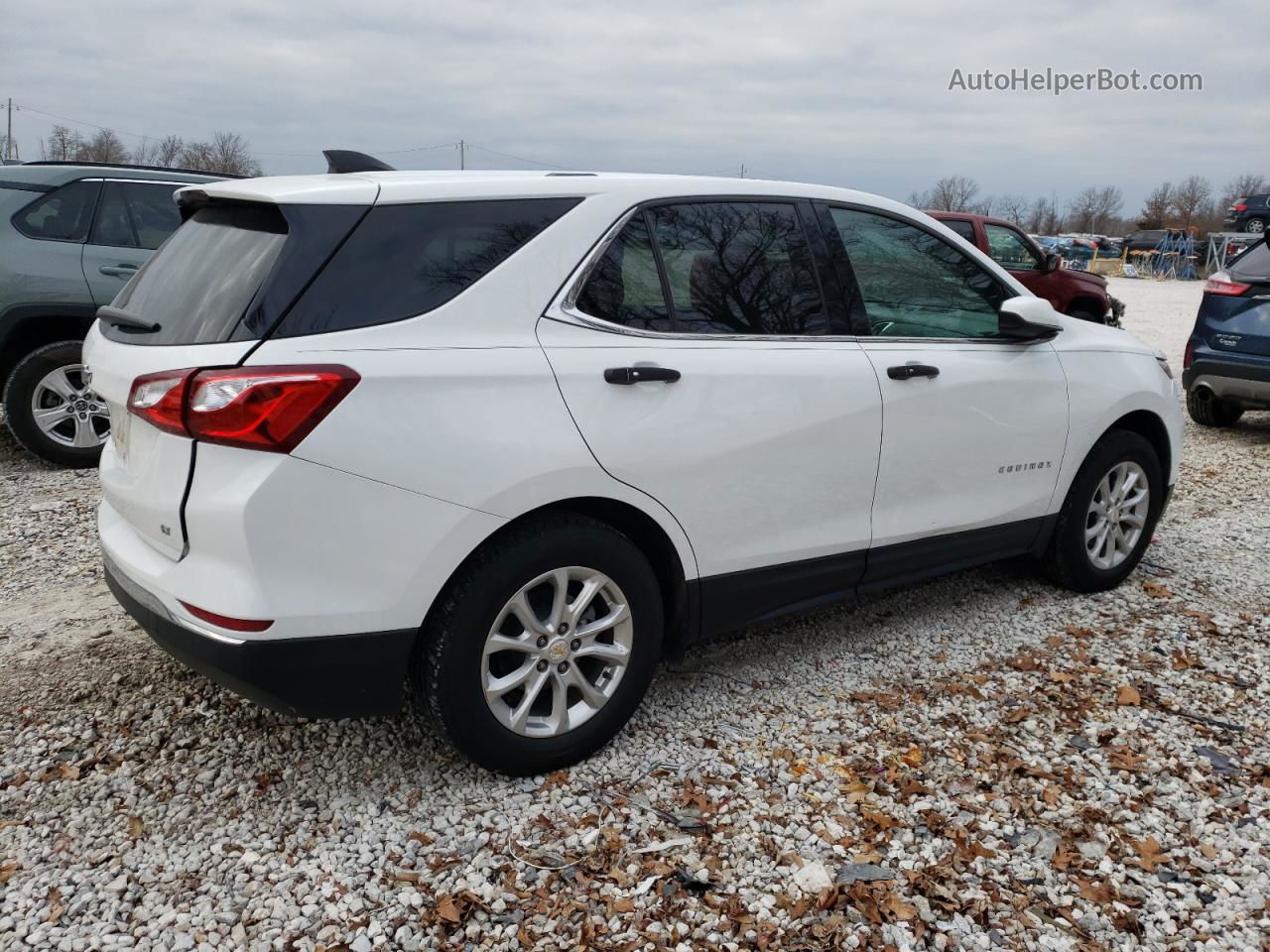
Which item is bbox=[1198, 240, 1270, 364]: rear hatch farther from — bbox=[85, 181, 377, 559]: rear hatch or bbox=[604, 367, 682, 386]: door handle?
bbox=[85, 181, 377, 559]: rear hatch

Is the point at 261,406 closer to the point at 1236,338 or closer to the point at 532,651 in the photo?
the point at 532,651

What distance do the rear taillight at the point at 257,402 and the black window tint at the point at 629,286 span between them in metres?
0.82

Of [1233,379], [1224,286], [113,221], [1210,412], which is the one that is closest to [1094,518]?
[1233,379]

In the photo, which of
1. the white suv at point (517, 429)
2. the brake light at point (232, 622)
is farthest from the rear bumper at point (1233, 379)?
the brake light at point (232, 622)

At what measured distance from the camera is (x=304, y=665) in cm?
264

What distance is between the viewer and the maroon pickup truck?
11.6 metres

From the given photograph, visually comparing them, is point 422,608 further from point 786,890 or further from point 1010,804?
point 1010,804

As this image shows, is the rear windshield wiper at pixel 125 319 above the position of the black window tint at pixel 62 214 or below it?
below

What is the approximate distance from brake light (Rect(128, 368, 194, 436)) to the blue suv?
8.27 m

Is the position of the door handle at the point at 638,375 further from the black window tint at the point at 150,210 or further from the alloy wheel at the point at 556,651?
the black window tint at the point at 150,210

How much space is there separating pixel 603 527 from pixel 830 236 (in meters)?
1.47

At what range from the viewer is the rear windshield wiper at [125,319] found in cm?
288

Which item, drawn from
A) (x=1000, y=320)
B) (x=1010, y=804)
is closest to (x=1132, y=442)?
(x=1000, y=320)

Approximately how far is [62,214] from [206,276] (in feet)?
15.4
